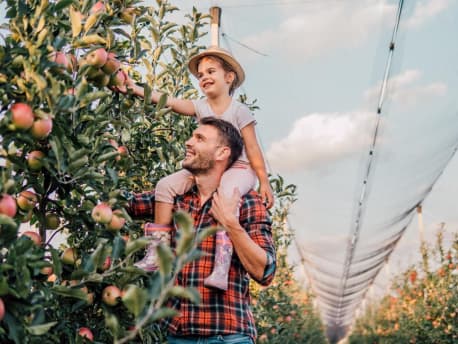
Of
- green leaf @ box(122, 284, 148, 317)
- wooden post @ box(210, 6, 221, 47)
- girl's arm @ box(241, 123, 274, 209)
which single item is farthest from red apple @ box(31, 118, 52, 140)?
wooden post @ box(210, 6, 221, 47)

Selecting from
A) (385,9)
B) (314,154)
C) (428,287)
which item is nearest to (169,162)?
(385,9)

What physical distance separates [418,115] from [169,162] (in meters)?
4.64

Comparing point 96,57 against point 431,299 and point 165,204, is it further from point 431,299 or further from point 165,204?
point 431,299

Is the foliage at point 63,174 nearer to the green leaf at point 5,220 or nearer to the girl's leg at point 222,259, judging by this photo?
the green leaf at point 5,220

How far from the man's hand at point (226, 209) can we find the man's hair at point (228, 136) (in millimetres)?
233

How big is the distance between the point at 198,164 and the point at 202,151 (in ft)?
0.14

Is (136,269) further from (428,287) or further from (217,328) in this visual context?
(428,287)

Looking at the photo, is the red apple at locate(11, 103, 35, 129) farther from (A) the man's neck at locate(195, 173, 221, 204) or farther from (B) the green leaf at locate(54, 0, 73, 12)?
(A) the man's neck at locate(195, 173, 221, 204)

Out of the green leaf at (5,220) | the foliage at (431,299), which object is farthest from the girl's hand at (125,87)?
the foliage at (431,299)

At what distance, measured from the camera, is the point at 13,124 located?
124cm

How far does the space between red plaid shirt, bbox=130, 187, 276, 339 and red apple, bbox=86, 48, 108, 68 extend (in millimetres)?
606

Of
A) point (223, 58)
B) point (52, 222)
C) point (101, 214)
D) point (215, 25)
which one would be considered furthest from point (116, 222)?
point (215, 25)

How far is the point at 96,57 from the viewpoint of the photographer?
1.49 meters

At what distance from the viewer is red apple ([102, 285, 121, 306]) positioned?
4.74ft
